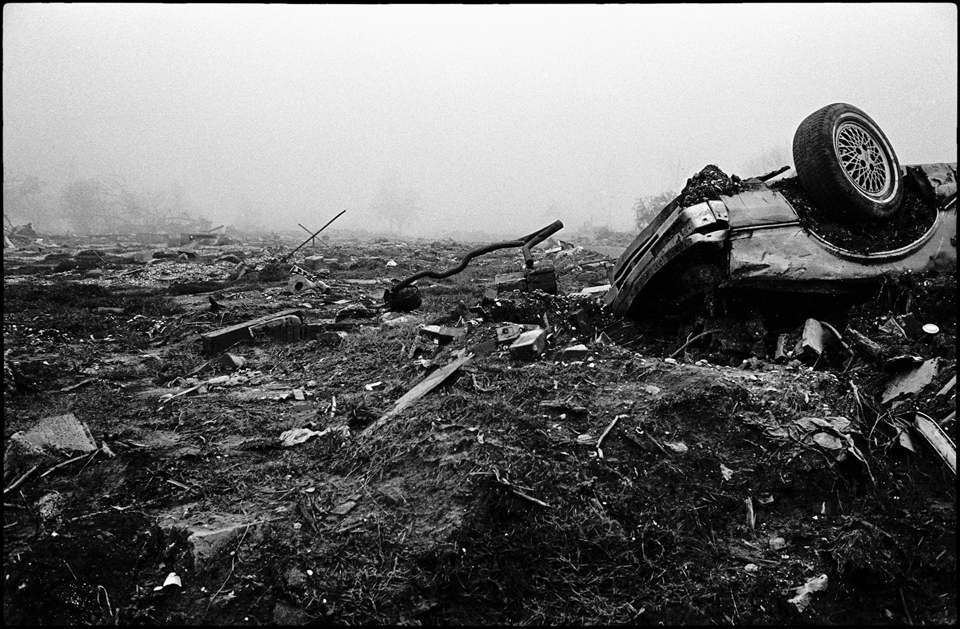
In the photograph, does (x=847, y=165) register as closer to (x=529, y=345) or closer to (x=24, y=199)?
(x=529, y=345)

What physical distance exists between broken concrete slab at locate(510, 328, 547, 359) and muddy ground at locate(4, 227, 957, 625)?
0.08 meters

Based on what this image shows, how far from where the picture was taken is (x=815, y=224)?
4.98m

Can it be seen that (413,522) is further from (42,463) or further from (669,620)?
(42,463)

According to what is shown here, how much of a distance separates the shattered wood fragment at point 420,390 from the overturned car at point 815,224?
2173mm

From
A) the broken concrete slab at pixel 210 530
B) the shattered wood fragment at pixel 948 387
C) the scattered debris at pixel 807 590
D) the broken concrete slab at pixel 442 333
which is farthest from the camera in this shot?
the broken concrete slab at pixel 442 333

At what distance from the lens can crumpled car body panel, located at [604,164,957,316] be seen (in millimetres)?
4816

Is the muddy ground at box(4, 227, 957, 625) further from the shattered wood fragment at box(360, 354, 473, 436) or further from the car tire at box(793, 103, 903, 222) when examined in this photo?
the car tire at box(793, 103, 903, 222)

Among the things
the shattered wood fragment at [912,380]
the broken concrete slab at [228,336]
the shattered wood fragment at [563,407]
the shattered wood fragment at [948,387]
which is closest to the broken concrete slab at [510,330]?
the shattered wood fragment at [563,407]

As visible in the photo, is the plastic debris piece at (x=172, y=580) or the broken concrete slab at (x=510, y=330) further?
the broken concrete slab at (x=510, y=330)

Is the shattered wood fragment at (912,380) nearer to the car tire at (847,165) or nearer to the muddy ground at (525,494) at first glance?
the muddy ground at (525,494)

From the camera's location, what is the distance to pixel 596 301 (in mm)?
6188

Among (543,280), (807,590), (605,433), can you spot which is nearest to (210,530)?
(605,433)

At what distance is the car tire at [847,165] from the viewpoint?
190 inches

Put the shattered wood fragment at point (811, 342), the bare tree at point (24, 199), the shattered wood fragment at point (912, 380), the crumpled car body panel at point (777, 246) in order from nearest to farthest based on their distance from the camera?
the shattered wood fragment at point (912, 380), the shattered wood fragment at point (811, 342), the crumpled car body panel at point (777, 246), the bare tree at point (24, 199)
